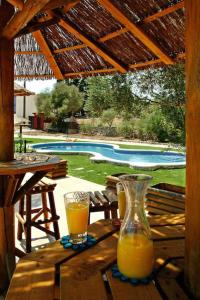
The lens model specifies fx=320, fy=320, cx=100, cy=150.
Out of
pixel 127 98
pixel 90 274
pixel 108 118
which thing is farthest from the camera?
pixel 108 118

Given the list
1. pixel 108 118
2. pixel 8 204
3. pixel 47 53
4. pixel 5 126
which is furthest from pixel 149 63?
pixel 108 118

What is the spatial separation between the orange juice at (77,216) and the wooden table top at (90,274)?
106 mm

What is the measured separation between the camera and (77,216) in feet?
4.85

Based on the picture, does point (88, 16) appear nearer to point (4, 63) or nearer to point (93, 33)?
point (93, 33)

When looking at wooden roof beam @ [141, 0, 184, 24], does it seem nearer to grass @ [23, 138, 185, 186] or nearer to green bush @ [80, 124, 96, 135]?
grass @ [23, 138, 185, 186]

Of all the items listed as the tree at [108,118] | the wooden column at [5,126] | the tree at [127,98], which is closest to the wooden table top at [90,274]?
the wooden column at [5,126]

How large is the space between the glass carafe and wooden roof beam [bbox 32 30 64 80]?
2996mm

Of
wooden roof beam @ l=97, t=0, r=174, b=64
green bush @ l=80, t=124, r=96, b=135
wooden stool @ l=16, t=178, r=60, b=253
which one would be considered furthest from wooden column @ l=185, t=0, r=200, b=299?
green bush @ l=80, t=124, r=96, b=135

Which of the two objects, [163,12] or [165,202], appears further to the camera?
[165,202]

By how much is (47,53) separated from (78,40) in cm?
50

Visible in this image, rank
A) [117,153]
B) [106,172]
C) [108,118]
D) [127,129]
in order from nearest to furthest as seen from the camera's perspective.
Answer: [106,172], [117,153], [127,129], [108,118]

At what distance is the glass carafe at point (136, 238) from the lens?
1.12 meters

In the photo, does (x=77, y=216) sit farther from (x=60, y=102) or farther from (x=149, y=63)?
(x=60, y=102)

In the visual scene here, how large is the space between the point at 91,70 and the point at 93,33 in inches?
28.9
